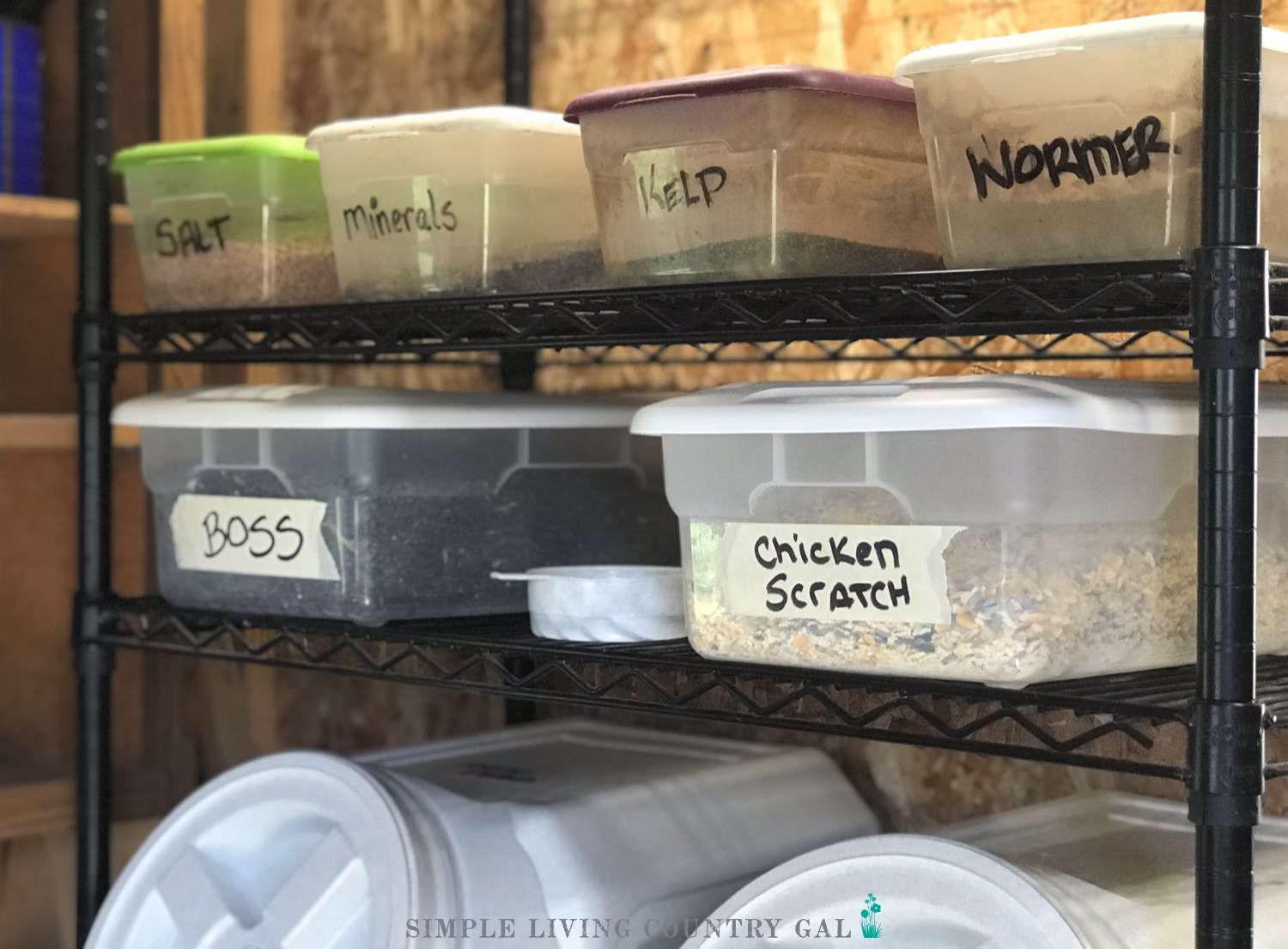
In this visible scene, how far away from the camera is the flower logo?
1.19 metres

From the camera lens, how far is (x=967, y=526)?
43.5 inches

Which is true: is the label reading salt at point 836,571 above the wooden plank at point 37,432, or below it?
below

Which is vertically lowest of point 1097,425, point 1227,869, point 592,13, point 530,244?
point 1227,869

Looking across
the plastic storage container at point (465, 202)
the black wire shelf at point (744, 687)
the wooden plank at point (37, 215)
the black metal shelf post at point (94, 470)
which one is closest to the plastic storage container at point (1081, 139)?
the black wire shelf at point (744, 687)

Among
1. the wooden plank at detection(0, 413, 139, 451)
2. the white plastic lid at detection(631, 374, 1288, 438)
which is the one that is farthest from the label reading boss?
the wooden plank at detection(0, 413, 139, 451)

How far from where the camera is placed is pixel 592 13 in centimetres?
191

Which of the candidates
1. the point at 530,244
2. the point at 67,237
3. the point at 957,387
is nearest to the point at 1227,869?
the point at 957,387

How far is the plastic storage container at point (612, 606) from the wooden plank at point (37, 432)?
0.71 metres

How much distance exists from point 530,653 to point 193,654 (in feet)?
1.35

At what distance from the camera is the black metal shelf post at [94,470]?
5.39 feet

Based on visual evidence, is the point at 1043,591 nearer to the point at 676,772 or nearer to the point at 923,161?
the point at 923,161

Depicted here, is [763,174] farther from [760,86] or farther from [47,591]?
[47,591]

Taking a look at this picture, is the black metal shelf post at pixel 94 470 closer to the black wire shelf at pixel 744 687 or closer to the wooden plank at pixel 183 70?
the black wire shelf at pixel 744 687

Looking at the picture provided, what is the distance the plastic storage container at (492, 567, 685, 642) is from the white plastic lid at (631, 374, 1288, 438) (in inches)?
6.3
